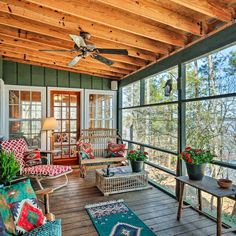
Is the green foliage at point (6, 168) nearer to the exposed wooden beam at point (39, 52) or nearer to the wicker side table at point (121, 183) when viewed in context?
the wicker side table at point (121, 183)

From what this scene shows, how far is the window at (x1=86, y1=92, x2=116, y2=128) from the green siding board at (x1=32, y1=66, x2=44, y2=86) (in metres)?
1.42

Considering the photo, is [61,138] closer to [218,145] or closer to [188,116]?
[188,116]

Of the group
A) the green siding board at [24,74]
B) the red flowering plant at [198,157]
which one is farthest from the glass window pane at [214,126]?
the green siding board at [24,74]

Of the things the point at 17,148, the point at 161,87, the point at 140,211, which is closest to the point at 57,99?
the point at 17,148

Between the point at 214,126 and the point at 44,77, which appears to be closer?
the point at 214,126

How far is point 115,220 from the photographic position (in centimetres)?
268

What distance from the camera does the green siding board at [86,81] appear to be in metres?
5.92

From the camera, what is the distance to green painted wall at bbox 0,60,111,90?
16.8 feet

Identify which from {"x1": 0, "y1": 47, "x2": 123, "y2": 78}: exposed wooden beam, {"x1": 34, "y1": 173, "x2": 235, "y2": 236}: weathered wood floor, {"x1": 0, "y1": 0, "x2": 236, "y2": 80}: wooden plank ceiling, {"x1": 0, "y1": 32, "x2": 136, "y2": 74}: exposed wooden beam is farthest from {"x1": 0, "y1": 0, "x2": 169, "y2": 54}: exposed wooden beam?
{"x1": 34, "y1": 173, "x2": 235, "y2": 236}: weathered wood floor

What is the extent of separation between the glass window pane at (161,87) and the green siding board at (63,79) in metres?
2.47

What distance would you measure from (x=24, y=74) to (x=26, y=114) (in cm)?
112

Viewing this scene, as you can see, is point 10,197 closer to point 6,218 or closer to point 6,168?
point 6,218

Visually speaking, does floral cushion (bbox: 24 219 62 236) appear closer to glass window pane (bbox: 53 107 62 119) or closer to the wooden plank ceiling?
the wooden plank ceiling

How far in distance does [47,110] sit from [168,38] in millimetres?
3869
